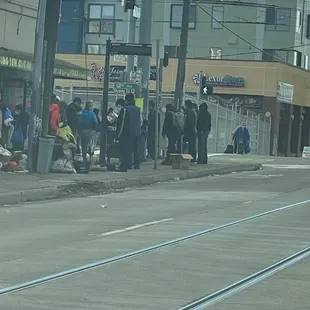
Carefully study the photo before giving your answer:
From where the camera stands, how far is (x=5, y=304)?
294 inches

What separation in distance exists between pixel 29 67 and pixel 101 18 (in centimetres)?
3715

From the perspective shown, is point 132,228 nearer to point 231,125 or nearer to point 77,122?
point 77,122

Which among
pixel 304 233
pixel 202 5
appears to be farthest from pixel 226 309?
pixel 202 5

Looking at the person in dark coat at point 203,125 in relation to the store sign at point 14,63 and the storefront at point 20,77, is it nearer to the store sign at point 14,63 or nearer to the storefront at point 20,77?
the storefront at point 20,77

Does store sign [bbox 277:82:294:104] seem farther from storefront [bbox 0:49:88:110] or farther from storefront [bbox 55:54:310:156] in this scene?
storefront [bbox 0:49:88:110]

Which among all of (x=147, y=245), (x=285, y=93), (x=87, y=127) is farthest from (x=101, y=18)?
(x=147, y=245)

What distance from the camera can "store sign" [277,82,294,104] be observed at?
169 feet

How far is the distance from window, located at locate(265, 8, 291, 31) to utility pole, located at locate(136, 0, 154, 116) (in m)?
32.5

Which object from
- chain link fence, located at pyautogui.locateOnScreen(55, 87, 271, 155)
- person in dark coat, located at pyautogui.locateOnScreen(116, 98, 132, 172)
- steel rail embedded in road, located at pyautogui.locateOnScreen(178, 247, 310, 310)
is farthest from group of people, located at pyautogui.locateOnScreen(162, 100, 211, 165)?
steel rail embedded in road, located at pyautogui.locateOnScreen(178, 247, 310, 310)

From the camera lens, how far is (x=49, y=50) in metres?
20.8

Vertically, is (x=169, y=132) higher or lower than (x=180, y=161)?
higher

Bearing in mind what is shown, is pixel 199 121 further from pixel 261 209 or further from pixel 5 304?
pixel 5 304

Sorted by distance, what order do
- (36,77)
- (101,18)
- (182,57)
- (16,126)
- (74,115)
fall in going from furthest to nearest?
(101,18) < (182,57) < (16,126) < (74,115) < (36,77)

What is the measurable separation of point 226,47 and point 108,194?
4165cm
